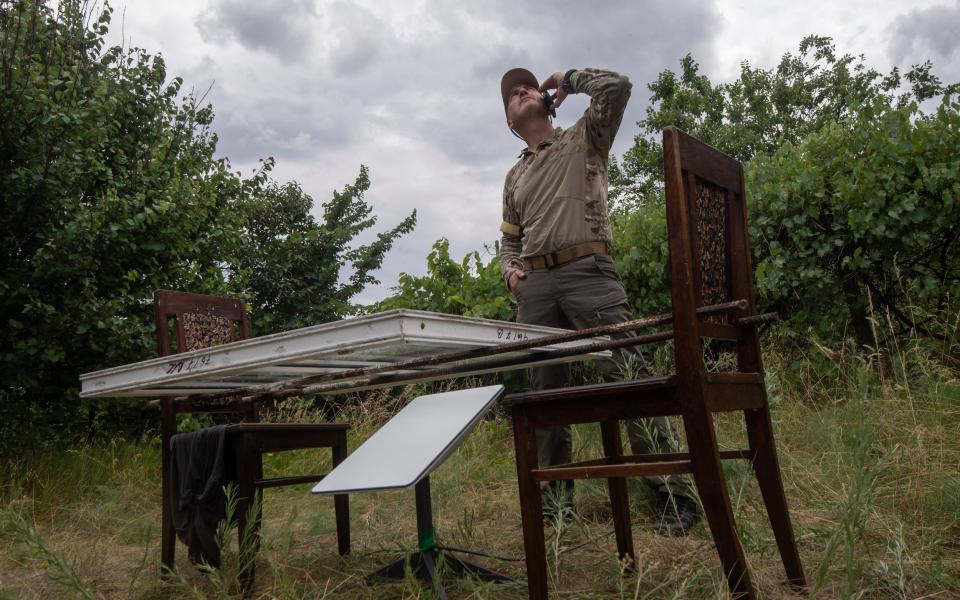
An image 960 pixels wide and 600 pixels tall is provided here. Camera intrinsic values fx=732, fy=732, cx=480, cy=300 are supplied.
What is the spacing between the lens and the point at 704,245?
2.02m

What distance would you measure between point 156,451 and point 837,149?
5.55m

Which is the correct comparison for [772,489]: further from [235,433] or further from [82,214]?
[82,214]

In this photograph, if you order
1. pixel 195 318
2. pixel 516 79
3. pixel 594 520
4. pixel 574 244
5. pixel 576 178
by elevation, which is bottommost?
pixel 594 520

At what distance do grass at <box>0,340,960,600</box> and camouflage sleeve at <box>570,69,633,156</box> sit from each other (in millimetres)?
1418

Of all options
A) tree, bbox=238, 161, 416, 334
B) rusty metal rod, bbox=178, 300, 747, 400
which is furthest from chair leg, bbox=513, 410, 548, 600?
tree, bbox=238, 161, 416, 334

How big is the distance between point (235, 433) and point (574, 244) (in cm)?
166

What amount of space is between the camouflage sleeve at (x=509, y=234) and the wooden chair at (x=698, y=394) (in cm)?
161

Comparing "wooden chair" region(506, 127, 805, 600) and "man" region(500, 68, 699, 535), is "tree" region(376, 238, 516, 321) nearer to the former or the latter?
"man" region(500, 68, 699, 535)

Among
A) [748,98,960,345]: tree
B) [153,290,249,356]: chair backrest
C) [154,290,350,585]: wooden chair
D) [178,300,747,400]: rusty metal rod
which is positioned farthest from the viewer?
[748,98,960,345]: tree

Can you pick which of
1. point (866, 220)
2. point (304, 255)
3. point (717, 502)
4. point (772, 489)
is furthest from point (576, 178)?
point (304, 255)

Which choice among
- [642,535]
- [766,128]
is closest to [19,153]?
[642,535]

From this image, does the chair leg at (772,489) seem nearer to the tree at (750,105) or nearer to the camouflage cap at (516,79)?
the camouflage cap at (516,79)

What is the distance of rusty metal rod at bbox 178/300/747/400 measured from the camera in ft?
6.38

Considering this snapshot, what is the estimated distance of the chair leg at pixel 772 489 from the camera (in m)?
2.13
